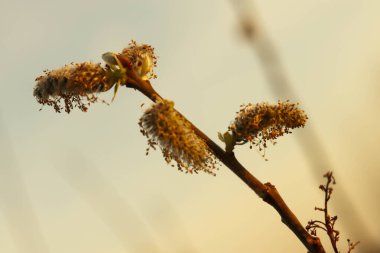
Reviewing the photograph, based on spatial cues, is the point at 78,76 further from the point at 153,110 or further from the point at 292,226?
the point at 292,226

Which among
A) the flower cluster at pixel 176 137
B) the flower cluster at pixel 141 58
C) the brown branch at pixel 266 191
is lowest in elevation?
the brown branch at pixel 266 191

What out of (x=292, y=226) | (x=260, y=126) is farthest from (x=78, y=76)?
(x=292, y=226)

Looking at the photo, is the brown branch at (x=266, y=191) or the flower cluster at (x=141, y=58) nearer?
the brown branch at (x=266, y=191)

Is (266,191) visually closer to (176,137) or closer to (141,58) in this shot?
(176,137)

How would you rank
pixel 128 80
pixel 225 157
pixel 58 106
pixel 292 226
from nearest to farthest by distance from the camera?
pixel 292 226
pixel 225 157
pixel 128 80
pixel 58 106

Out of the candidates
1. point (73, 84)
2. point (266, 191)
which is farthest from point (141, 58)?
point (266, 191)
